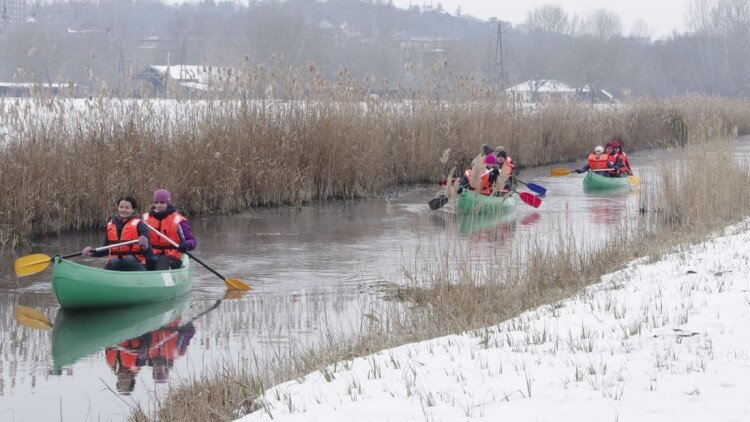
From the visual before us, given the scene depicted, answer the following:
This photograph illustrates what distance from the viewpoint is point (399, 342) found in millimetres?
7102

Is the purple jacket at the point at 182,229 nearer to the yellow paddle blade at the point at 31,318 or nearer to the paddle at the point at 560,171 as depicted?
the yellow paddle blade at the point at 31,318

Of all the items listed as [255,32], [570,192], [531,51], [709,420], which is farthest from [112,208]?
[531,51]

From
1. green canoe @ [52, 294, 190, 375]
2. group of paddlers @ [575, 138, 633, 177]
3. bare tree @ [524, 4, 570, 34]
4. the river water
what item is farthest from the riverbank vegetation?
bare tree @ [524, 4, 570, 34]

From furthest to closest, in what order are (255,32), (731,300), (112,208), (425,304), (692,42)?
(692,42) → (255,32) → (112,208) → (425,304) → (731,300)

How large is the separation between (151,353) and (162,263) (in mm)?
2709

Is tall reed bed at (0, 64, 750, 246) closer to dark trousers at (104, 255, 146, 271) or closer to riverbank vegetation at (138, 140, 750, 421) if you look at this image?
riverbank vegetation at (138, 140, 750, 421)

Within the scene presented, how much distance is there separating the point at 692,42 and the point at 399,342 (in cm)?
9411

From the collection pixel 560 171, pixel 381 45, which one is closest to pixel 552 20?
pixel 381 45

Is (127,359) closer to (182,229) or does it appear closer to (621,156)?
(182,229)

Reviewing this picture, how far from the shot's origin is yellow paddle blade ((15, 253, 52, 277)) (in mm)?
10367

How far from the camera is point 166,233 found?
37.3 ft

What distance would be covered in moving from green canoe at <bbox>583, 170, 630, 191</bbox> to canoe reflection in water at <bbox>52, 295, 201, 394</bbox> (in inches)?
489

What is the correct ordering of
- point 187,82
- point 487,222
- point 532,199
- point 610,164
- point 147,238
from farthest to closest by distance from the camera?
1. point 610,164
2. point 187,82
3. point 532,199
4. point 487,222
5. point 147,238

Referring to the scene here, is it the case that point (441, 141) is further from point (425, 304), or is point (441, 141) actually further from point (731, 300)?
point (731, 300)
